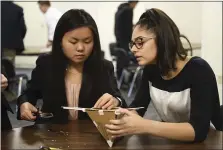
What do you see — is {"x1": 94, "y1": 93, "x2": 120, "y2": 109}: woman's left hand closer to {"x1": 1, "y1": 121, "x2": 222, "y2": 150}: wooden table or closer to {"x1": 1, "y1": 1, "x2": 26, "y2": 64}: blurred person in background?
{"x1": 1, "y1": 121, "x2": 222, "y2": 150}: wooden table

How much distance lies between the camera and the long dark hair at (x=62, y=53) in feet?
4.51

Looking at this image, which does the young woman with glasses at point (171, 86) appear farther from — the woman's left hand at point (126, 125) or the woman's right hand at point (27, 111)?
the woman's right hand at point (27, 111)

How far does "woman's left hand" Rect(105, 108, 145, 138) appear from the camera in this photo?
3.44ft

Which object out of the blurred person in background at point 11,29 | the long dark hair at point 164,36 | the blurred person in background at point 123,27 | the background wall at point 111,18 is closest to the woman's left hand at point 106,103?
the long dark hair at point 164,36

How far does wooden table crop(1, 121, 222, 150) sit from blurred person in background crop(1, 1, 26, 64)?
1.57 metres

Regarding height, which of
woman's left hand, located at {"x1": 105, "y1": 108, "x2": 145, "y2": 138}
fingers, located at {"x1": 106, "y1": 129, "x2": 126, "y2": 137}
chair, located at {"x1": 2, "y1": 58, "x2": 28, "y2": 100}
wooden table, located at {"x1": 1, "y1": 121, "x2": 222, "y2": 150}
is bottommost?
chair, located at {"x1": 2, "y1": 58, "x2": 28, "y2": 100}

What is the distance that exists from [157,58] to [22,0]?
411 cm

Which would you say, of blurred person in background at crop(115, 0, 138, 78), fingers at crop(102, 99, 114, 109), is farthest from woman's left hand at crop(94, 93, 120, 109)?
blurred person in background at crop(115, 0, 138, 78)

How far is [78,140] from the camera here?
117 centimetres

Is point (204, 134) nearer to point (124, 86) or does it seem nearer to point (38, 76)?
point (38, 76)

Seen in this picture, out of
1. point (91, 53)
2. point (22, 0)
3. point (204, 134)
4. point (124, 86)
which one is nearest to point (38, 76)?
point (91, 53)

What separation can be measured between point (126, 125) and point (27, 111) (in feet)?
1.45

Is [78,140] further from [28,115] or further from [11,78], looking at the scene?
[11,78]

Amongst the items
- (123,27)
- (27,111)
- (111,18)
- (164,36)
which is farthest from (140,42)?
(111,18)
